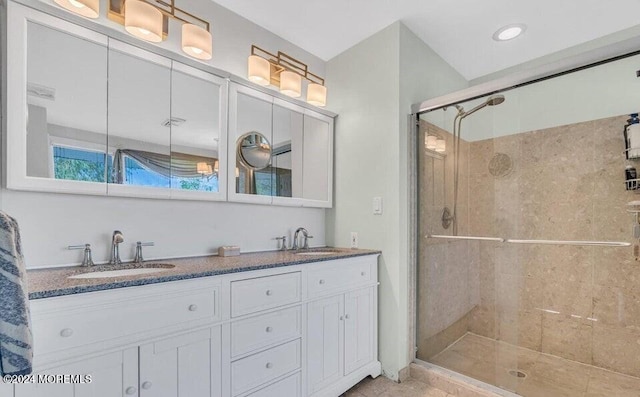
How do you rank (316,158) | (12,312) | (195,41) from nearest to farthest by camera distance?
(12,312), (195,41), (316,158)

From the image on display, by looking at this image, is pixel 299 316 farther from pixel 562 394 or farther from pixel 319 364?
pixel 562 394

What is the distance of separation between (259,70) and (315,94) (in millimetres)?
507

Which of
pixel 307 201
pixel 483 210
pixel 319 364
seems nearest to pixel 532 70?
pixel 483 210

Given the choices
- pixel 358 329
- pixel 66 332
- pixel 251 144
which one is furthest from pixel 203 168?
pixel 358 329

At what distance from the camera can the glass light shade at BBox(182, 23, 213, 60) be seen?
1684mm

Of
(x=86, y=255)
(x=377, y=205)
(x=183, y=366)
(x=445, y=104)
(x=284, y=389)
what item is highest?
(x=445, y=104)

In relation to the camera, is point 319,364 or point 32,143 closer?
point 32,143

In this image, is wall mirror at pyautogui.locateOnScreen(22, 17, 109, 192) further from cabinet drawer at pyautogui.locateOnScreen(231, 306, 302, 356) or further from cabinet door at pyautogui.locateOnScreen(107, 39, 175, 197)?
cabinet drawer at pyautogui.locateOnScreen(231, 306, 302, 356)

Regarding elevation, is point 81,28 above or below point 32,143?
above

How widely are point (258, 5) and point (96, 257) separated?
1.77m

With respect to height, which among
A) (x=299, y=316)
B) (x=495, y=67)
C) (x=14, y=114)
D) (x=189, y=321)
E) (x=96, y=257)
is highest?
(x=495, y=67)

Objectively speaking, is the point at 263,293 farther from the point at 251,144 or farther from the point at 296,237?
the point at 251,144

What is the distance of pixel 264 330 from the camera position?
1.46 meters

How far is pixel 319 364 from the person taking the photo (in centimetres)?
170
